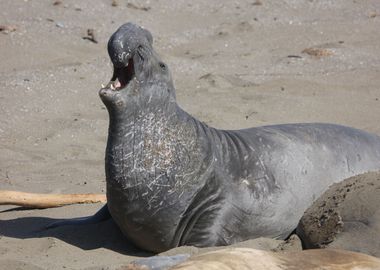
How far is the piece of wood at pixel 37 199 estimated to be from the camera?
6.24 m

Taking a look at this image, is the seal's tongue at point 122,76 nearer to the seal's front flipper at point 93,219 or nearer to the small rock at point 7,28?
the seal's front flipper at point 93,219

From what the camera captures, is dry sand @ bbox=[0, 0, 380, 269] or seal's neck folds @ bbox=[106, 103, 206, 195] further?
dry sand @ bbox=[0, 0, 380, 269]

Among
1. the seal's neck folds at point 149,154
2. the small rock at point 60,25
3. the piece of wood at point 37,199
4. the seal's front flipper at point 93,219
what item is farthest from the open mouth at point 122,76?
the small rock at point 60,25

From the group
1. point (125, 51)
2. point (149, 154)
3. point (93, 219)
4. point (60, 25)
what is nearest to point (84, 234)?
point (93, 219)

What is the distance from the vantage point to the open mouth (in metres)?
5.25

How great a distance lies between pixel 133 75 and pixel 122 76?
0.08 meters

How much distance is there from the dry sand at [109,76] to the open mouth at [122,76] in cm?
87

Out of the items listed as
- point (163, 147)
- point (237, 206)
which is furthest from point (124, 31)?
point (237, 206)

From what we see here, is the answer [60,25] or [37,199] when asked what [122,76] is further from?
[60,25]

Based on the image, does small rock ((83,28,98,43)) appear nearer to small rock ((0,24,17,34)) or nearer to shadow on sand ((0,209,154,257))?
small rock ((0,24,17,34))

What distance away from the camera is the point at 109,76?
944 cm

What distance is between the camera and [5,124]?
8188mm

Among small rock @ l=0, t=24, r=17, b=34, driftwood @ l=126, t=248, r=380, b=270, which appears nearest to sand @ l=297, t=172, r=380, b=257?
driftwood @ l=126, t=248, r=380, b=270

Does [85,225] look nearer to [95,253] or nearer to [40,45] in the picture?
[95,253]
